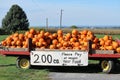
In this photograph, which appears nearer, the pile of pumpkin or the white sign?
the white sign

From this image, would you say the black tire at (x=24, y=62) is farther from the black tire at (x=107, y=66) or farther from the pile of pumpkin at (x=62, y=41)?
the black tire at (x=107, y=66)

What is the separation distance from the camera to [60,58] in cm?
1282

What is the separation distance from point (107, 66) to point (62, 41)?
5.41 ft

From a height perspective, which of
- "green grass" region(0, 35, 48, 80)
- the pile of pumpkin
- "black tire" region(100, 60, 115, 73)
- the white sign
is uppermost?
the pile of pumpkin

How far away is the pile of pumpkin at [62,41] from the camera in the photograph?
13.1m

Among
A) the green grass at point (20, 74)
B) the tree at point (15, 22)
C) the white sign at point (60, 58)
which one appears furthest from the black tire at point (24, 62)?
the tree at point (15, 22)

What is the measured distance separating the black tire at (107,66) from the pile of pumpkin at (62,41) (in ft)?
1.29

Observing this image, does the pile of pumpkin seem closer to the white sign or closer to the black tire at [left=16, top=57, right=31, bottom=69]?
the white sign

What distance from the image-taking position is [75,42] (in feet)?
44.0

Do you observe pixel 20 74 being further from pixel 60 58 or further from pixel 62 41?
pixel 62 41

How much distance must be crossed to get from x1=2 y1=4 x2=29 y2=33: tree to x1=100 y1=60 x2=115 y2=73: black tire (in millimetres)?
50528

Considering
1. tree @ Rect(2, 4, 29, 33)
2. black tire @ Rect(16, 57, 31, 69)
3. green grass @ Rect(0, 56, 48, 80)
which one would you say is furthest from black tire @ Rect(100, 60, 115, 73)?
tree @ Rect(2, 4, 29, 33)

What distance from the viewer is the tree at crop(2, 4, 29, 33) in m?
63.6

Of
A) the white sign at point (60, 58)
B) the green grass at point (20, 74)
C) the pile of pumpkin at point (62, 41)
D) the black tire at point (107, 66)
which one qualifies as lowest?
the green grass at point (20, 74)
